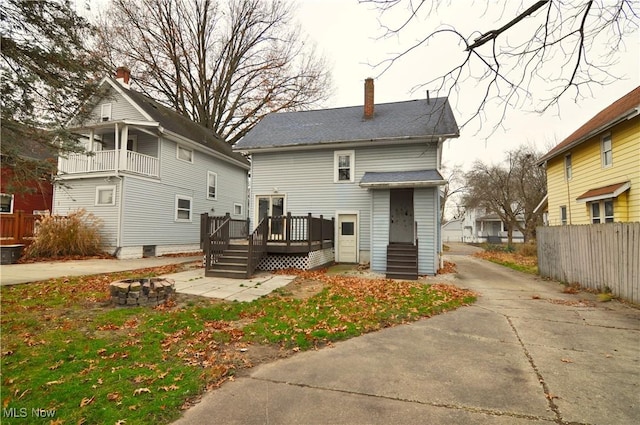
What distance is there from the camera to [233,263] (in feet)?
34.3

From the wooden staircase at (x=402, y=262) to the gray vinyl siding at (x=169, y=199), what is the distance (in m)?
12.6

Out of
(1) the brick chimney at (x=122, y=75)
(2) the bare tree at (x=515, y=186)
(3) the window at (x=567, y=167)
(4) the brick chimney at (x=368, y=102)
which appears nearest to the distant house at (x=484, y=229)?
(2) the bare tree at (x=515, y=186)

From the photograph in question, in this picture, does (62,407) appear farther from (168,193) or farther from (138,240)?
(168,193)

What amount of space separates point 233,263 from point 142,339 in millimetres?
5968

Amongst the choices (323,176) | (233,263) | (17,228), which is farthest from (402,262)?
(17,228)

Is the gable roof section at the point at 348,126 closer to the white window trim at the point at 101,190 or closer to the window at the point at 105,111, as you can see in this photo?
the white window trim at the point at 101,190

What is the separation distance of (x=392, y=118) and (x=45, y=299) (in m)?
14.4

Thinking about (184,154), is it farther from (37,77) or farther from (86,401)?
(86,401)

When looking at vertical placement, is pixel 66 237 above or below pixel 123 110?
below

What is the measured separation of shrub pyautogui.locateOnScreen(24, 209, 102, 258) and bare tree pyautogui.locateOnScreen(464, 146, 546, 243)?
106ft

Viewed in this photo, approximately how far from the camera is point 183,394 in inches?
122

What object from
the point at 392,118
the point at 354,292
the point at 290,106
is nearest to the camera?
the point at 354,292

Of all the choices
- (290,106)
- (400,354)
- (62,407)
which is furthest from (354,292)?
(290,106)

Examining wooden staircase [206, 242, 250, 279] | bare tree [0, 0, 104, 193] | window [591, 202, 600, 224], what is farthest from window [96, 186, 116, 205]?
window [591, 202, 600, 224]
